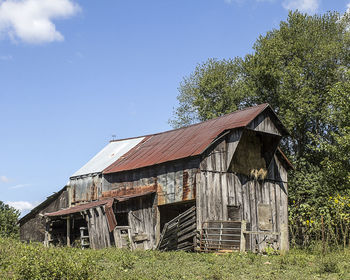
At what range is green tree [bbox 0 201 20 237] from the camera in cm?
3672

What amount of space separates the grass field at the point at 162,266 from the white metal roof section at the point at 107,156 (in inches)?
498

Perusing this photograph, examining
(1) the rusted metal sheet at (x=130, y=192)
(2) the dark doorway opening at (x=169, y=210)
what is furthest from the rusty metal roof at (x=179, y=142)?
(2) the dark doorway opening at (x=169, y=210)

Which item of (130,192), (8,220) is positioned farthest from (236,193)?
(8,220)

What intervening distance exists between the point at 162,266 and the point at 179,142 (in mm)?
11699

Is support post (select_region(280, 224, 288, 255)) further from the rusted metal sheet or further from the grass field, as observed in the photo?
the rusted metal sheet

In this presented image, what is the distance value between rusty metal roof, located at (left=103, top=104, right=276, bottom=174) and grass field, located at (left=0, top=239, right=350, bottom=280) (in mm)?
7440

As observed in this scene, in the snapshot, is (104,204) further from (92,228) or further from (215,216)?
(215,216)

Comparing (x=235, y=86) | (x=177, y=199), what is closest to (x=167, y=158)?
(x=177, y=199)

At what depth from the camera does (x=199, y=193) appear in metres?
23.2

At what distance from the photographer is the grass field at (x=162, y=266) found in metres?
12.2

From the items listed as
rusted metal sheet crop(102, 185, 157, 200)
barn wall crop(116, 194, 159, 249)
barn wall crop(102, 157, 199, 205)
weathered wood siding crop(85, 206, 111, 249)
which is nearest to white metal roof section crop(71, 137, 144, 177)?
rusted metal sheet crop(102, 185, 157, 200)

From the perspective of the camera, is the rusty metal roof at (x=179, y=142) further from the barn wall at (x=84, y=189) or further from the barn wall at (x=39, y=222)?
the barn wall at (x=39, y=222)

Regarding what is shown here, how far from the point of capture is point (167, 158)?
2509 centimetres

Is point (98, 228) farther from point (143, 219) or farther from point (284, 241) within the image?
point (284, 241)
